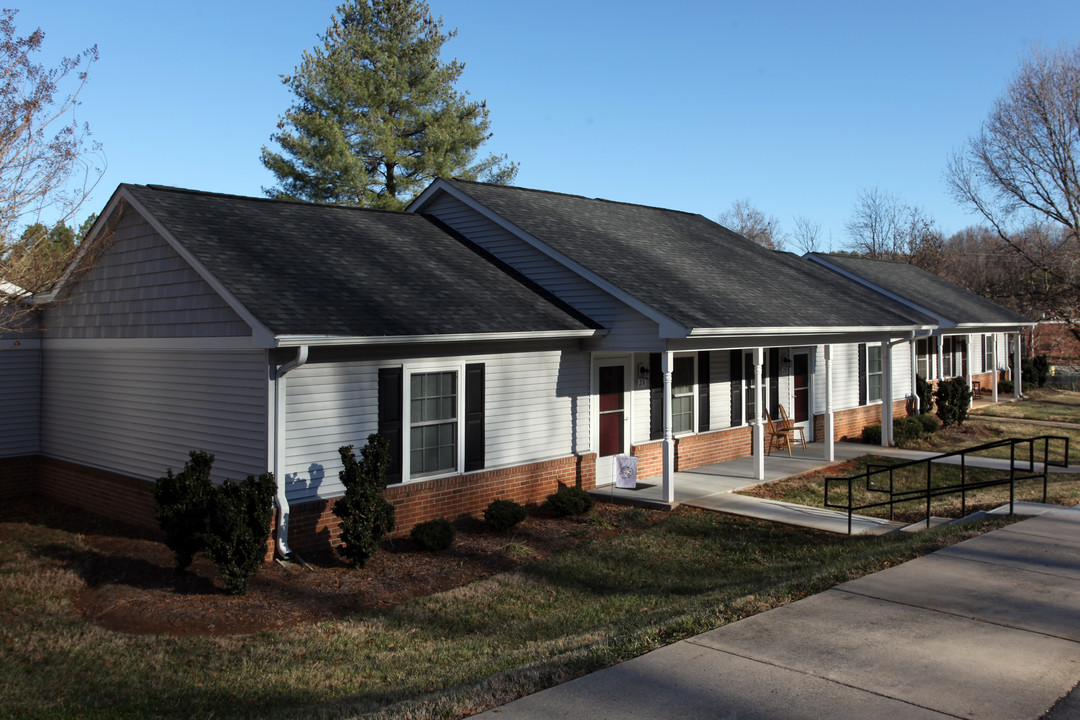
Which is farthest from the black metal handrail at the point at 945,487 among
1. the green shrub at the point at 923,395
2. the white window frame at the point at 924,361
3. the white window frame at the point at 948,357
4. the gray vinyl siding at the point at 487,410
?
the white window frame at the point at 948,357

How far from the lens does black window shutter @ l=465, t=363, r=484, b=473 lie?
12016 mm

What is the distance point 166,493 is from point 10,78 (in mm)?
8461

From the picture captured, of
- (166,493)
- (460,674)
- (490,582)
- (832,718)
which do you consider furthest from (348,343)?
(832,718)

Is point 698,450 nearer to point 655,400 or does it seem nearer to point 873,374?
point 655,400

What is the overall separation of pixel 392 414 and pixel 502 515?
210 centimetres

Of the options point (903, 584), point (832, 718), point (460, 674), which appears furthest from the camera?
point (903, 584)

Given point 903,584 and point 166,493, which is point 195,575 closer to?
point 166,493

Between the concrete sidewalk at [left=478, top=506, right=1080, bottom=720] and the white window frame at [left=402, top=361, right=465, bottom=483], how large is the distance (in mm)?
5722

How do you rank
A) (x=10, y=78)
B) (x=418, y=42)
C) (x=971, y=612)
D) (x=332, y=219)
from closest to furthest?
(x=971, y=612) → (x=10, y=78) → (x=332, y=219) → (x=418, y=42)

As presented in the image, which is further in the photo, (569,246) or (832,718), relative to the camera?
(569,246)

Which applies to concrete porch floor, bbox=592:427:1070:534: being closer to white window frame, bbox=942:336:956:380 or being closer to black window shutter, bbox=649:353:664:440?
black window shutter, bbox=649:353:664:440

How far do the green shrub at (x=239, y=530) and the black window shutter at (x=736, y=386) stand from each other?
10717mm

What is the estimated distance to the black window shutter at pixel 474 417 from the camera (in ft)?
39.4

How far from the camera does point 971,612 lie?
6.86 meters
